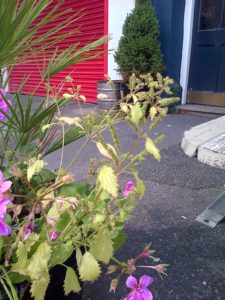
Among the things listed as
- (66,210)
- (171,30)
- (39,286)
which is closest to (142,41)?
(171,30)

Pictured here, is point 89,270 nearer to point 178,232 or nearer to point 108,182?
point 108,182

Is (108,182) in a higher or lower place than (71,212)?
higher

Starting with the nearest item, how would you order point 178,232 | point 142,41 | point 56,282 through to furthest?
point 56,282 → point 178,232 → point 142,41

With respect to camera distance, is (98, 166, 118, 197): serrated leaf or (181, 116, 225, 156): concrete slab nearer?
(98, 166, 118, 197): serrated leaf

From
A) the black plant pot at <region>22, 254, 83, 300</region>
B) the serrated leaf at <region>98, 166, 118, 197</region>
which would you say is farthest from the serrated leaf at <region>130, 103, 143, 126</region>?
the black plant pot at <region>22, 254, 83, 300</region>

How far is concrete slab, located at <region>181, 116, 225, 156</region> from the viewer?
2.94 metres

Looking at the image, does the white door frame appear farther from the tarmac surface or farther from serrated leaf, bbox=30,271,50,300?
serrated leaf, bbox=30,271,50,300

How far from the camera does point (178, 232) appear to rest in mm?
1652

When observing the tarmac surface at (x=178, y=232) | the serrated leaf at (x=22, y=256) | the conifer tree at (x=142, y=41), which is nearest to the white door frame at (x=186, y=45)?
the conifer tree at (x=142, y=41)

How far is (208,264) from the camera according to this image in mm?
1382

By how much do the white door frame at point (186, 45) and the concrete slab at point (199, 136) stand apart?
1916mm

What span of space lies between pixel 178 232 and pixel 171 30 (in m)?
4.00

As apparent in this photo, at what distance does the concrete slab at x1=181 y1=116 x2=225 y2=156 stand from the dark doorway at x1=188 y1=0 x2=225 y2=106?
1.62 meters

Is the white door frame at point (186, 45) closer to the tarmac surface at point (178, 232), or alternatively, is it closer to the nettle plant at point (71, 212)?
the tarmac surface at point (178, 232)
